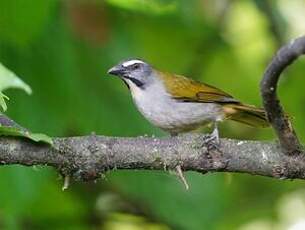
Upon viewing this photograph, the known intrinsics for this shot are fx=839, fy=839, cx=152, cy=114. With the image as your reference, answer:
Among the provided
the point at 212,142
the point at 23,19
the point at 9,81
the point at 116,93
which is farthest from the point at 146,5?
the point at 9,81

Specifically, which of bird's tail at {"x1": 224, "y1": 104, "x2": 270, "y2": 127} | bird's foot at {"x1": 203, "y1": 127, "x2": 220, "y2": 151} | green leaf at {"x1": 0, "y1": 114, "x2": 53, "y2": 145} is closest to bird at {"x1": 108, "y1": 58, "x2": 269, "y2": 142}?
bird's tail at {"x1": 224, "y1": 104, "x2": 270, "y2": 127}

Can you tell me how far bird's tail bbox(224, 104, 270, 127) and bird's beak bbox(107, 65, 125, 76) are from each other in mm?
714

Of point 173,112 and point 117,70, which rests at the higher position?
point 117,70

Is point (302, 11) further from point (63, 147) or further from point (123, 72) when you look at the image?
point (63, 147)

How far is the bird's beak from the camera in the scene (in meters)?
5.21

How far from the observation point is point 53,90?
4.75 meters

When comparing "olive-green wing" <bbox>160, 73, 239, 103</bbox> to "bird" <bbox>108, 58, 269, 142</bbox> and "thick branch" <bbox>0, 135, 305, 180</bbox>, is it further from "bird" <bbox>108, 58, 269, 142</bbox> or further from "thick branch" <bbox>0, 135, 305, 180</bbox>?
"thick branch" <bbox>0, 135, 305, 180</bbox>

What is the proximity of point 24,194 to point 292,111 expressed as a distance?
2.31 meters

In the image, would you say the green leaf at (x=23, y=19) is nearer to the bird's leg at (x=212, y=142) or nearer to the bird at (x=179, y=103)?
the bird at (x=179, y=103)

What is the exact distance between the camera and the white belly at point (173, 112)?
500cm

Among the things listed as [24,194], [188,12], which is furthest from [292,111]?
[24,194]

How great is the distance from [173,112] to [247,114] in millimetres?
455

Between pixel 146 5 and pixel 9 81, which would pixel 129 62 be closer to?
pixel 146 5

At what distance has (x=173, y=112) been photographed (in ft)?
16.9
